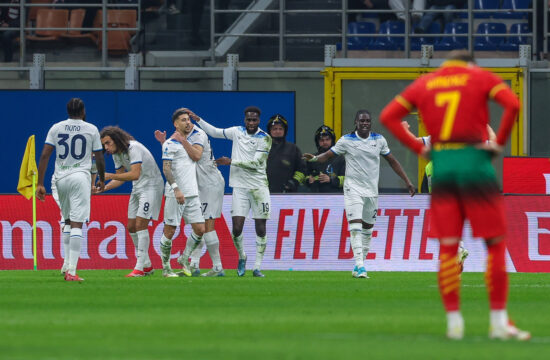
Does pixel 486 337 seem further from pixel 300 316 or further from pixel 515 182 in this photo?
pixel 515 182

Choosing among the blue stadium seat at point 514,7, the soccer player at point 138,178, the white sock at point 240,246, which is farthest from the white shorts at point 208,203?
the blue stadium seat at point 514,7

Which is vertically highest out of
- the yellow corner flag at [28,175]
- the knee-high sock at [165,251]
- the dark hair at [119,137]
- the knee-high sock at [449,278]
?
the dark hair at [119,137]

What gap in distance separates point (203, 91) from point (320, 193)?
5.69 metres

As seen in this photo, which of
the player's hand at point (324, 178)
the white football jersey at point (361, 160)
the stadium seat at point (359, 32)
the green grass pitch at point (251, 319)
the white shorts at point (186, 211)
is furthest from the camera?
the stadium seat at point (359, 32)

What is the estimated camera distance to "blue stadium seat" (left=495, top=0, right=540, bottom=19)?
26000mm

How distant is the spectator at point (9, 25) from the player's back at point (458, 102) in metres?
19.1

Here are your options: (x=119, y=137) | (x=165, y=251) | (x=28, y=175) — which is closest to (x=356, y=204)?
(x=165, y=251)

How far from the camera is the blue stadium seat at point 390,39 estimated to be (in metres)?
25.7

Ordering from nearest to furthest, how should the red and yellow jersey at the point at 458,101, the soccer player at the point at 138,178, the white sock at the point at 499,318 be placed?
the white sock at the point at 499,318 → the red and yellow jersey at the point at 458,101 → the soccer player at the point at 138,178

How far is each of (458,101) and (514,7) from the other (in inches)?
712

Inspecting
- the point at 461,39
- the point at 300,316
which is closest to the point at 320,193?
the point at 461,39

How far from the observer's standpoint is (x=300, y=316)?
10.5m

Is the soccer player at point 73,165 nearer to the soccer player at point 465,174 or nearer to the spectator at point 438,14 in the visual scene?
the soccer player at point 465,174

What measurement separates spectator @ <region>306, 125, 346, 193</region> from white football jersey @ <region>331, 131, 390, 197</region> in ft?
9.39
